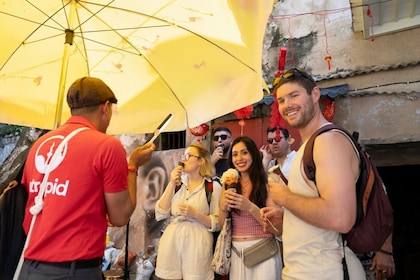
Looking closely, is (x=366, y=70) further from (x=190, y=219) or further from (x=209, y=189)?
(x=190, y=219)

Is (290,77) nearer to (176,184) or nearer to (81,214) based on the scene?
(81,214)

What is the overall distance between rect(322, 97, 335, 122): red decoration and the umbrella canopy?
299 centimetres

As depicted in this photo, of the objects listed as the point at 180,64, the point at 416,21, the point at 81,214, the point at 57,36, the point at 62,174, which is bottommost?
the point at 81,214

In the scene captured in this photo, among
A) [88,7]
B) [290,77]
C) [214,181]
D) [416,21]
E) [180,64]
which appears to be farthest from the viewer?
[416,21]

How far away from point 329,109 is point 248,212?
3.03 m

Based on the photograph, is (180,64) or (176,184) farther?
(176,184)

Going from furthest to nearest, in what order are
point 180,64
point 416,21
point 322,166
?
point 416,21 < point 180,64 < point 322,166

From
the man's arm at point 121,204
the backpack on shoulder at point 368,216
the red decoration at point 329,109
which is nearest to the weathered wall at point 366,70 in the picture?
the red decoration at point 329,109

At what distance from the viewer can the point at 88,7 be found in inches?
129

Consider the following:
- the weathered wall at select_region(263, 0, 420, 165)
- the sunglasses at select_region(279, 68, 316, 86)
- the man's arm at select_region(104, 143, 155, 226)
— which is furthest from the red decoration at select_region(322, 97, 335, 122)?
the man's arm at select_region(104, 143, 155, 226)

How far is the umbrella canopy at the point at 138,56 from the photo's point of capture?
3078mm

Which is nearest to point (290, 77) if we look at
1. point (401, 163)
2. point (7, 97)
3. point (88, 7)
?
point (88, 7)

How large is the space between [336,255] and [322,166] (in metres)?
0.56

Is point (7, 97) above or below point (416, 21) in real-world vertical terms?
below
